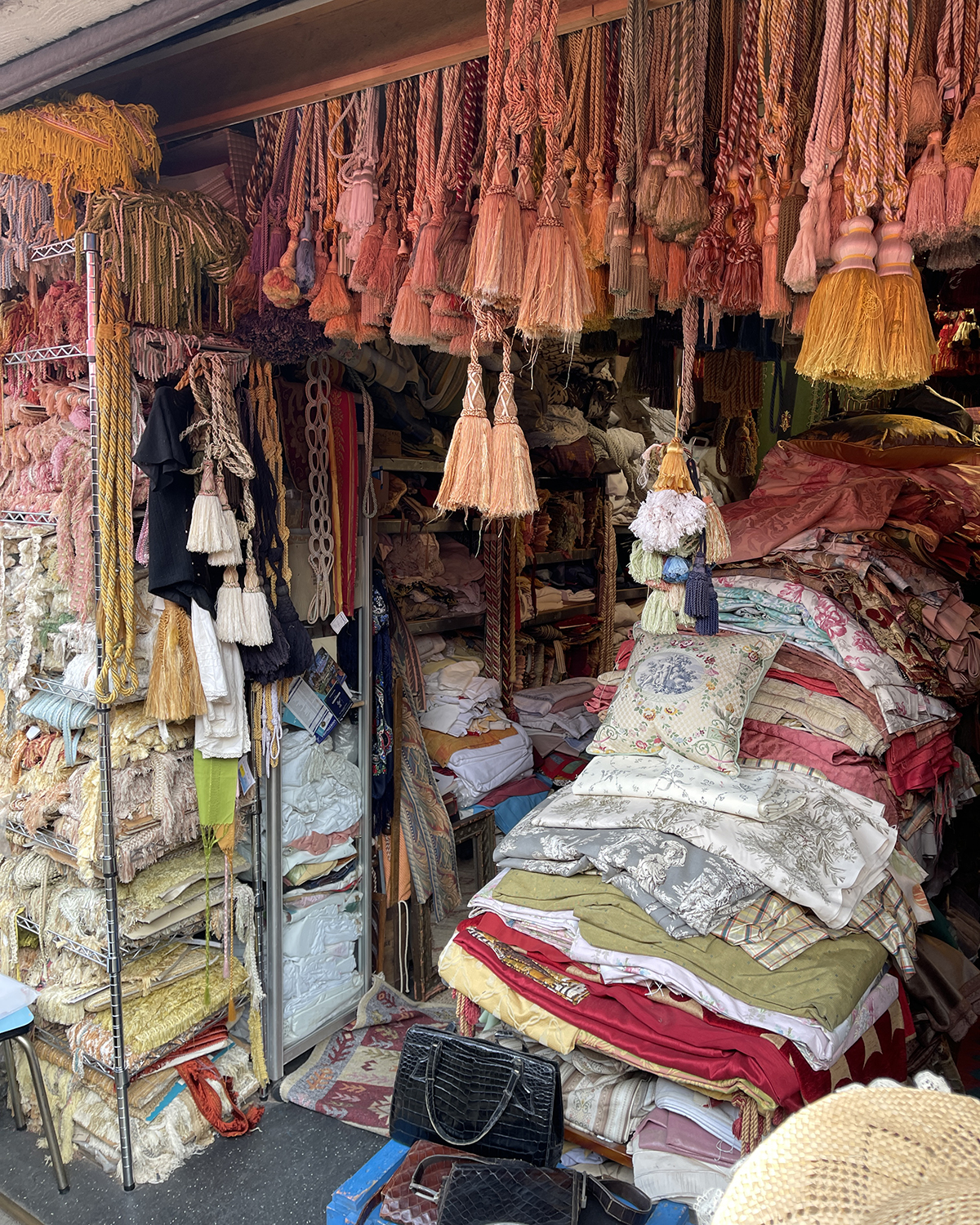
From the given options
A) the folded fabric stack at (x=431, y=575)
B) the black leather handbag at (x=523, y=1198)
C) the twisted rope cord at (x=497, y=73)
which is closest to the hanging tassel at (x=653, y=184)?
the twisted rope cord at (x=497, y=73)

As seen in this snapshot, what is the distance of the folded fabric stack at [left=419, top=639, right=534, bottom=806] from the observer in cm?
367

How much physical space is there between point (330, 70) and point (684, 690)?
1.76 m

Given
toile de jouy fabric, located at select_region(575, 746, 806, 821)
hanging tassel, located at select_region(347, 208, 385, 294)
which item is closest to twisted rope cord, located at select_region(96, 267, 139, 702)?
hanging tassel, located at select_region(347, 208, 385, 294)

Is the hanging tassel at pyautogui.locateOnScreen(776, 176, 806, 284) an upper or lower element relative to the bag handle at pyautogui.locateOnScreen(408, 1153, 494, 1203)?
upper

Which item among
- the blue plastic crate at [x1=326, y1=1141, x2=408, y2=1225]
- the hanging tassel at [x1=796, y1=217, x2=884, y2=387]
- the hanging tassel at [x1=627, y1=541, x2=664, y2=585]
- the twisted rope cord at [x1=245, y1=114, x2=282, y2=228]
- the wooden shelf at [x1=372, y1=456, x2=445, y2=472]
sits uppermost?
the twisted rope cord at [x1=245, y1=114, x2=282, y2=228]

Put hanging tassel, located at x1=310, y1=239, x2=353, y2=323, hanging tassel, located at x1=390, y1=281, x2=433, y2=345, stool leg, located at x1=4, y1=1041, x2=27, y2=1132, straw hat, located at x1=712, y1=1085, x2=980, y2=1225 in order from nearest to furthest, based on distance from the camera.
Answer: straw hat, located at x1=712, y1=1085, x2=980, y2=1225, hanging tassel, located at x1=390, y1=281, x2=433, y2=345, hanging tassel, located at x1=310, y1=239, x2=353, y2=323, stool leg, located at x1=4, y1=1041, x2=27, y2=1132

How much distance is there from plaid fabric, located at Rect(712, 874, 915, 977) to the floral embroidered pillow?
0.42 meters

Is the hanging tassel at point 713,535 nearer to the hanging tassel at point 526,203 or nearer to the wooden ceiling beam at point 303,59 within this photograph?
the hanging tassel at point 526,203

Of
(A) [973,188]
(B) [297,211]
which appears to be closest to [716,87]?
(A) [973,188]

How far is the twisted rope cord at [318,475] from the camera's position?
2.96 metres

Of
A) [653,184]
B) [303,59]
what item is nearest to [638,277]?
[653,184]

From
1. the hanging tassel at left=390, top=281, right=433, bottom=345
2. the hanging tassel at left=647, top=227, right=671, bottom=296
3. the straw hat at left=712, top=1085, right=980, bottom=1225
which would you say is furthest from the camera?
the hanging tassel at left=390, top=281, right=433, bottom=345

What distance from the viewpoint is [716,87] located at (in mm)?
1733

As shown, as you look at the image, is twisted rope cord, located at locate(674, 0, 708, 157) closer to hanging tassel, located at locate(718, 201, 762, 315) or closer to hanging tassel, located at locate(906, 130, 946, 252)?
hanging tassel, located at locate(718, 201, 762, 315)
